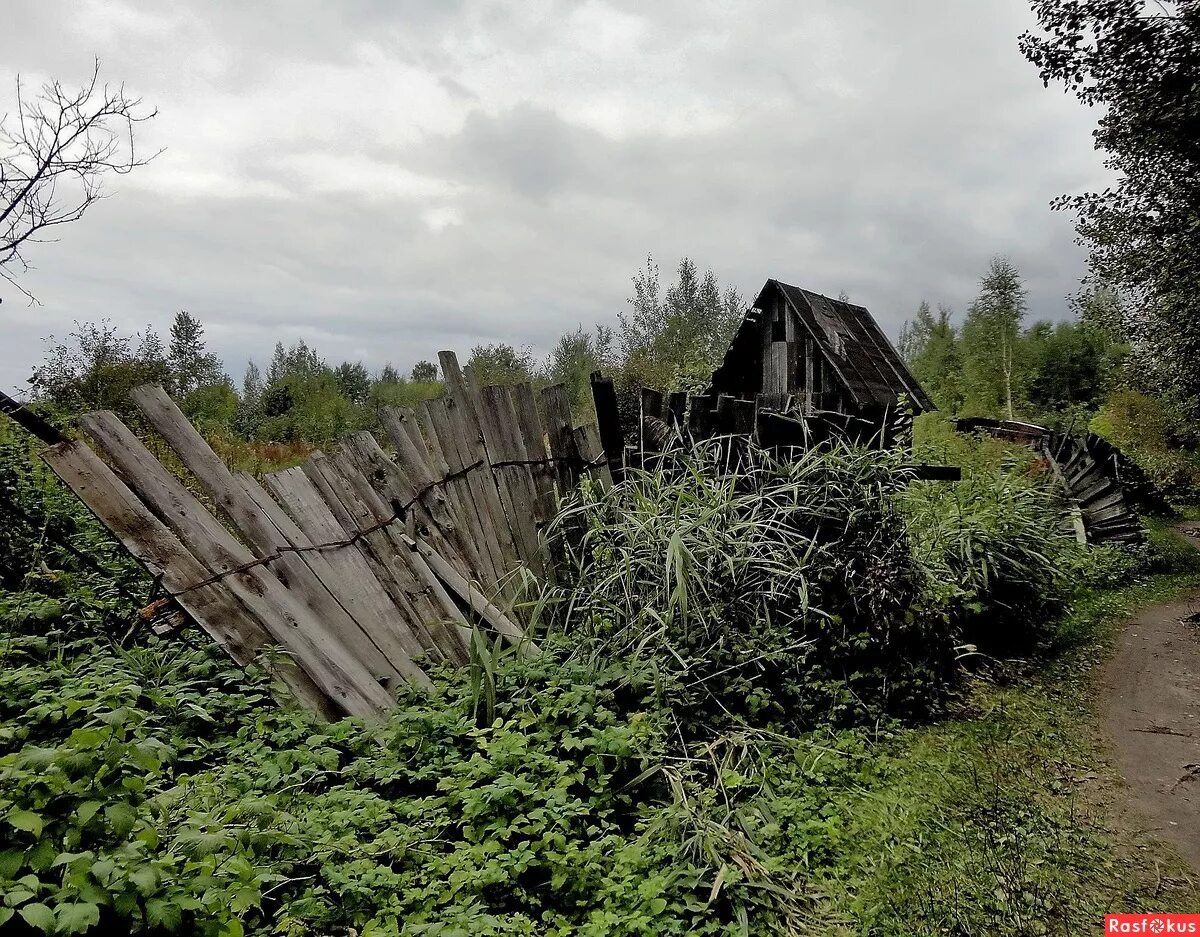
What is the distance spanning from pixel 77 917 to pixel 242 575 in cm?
186

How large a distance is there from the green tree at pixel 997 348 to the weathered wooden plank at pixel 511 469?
28791mm

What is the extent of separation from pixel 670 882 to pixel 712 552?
1.92 m

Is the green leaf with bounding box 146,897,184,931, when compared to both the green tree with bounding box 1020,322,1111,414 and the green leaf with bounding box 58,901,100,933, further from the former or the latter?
the green tree with bounding box 1020,322,1111,414

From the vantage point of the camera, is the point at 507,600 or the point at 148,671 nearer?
the point at 148,671

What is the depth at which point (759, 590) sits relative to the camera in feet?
13.1

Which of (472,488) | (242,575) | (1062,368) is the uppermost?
(1062,368)

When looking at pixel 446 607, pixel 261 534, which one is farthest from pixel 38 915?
pixel 446 607

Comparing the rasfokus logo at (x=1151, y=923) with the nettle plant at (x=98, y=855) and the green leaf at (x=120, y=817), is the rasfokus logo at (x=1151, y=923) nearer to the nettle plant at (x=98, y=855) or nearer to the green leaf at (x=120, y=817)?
the nettle plant at (x=98, y=855)

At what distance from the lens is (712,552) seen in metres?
4.02

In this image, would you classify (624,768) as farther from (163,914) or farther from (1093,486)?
(1093,486)

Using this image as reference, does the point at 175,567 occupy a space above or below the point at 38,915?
above

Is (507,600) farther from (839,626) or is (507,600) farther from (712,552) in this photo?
(839,626)

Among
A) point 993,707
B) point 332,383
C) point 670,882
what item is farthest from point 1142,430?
point 332,383

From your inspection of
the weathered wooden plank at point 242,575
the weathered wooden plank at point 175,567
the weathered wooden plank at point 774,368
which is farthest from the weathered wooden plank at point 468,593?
the weathered wooden plank at point 774,368
